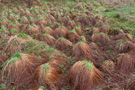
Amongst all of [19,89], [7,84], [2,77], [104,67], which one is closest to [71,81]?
[104,67]

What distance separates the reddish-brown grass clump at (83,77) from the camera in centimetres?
295

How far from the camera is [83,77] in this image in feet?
9.77

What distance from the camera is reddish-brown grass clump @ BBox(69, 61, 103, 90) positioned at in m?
2.95

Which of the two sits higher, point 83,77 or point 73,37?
point 73,37

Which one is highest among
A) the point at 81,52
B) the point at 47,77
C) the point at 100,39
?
the point at 100,39

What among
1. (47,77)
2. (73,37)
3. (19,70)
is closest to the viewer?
(47,77)

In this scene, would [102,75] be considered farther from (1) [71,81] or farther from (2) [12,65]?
(2) [12,65]

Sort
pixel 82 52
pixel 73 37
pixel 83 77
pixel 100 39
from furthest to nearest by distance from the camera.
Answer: pixel 73 37 < pixel 100 39 < pixel 82 52 < pixel 83 77

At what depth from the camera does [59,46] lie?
5.23 meters

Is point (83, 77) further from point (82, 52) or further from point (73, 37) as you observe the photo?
point (73, 37)

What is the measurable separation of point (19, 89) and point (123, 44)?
172 inches

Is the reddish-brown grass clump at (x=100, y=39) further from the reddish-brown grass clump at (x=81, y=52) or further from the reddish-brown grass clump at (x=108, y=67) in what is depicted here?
the reddish-brown grass clump at (x=108, y=67)

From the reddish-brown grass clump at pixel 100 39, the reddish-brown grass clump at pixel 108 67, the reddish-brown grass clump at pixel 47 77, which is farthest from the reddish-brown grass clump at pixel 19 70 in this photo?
the reddish-brown grass clump at pixel 100 39

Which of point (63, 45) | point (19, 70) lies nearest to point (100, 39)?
point (63, 45)
